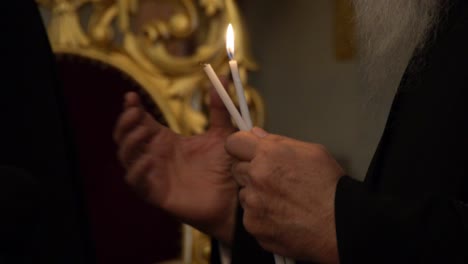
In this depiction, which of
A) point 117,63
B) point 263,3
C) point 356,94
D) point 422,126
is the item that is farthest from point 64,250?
point 263,3

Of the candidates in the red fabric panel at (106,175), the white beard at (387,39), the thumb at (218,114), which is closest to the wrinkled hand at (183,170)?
the thumb at (218,114)

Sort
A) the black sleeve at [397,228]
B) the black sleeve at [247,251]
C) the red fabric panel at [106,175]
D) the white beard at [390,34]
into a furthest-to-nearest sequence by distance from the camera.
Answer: the red fabric panel at [106,175]
the black sleeve at [247,251]
the white beard at [390,34]
the black sleeve at [397,228]

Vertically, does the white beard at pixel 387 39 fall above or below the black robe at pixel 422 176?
above

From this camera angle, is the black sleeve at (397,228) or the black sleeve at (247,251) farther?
the black sleeve at (247,251)

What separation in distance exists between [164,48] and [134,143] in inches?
23.3

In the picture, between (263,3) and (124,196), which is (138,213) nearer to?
(124,196)

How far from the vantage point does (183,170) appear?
1.02 m

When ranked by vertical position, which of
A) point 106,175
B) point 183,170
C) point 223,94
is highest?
point 223,94

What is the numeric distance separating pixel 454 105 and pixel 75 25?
0.94 m

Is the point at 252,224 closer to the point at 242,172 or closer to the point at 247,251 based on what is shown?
the point at 242,172

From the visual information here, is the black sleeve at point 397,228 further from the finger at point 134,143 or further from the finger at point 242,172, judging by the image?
the finger at point 134,143

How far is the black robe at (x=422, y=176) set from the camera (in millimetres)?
684

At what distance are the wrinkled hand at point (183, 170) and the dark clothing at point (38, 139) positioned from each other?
0.08m

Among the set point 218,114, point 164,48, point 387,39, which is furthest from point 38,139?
point 164,48
